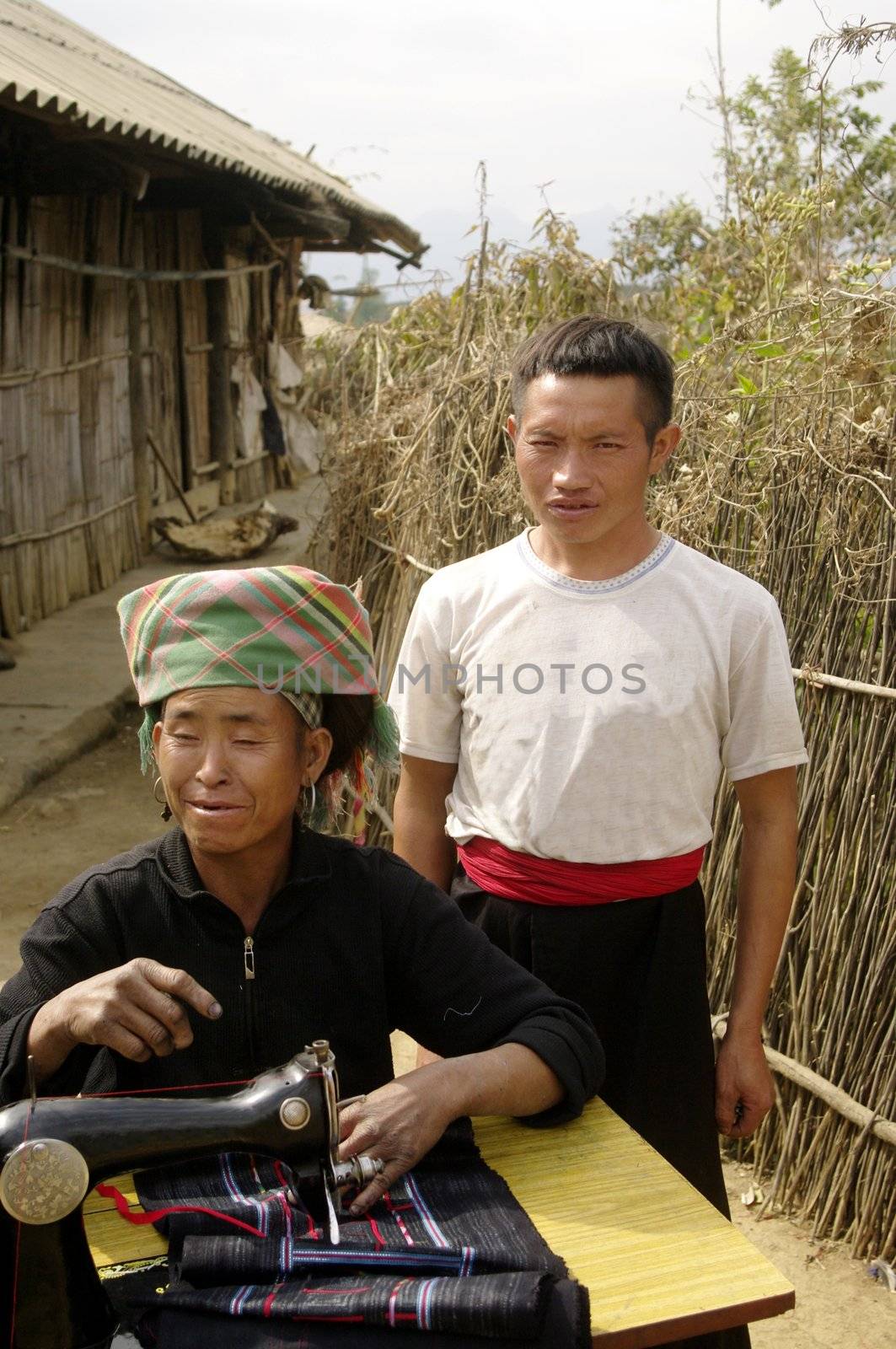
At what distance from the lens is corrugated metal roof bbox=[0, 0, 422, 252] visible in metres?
6.89

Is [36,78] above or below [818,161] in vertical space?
above

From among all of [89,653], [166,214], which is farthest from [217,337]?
[89,653]

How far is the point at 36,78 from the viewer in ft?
22.0

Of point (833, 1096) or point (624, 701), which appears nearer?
point (624, 701)

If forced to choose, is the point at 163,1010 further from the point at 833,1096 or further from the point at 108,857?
the point at 108,857

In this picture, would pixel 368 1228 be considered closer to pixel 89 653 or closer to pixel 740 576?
pixel 740 576

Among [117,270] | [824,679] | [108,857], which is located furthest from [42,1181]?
[117,270]

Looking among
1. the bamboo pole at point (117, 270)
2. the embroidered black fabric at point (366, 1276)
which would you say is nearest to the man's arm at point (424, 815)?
the embroidered black fabric at point (366, 1276)

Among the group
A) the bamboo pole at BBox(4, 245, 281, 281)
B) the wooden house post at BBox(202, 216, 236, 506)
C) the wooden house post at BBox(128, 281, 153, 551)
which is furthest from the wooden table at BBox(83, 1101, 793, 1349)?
the wooden house post at BBox(202, 216, 236, 506)

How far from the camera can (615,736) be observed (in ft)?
7.04

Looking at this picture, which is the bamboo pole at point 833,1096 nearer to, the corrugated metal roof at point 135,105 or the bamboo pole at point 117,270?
the corrugated metal roof at point 135,105

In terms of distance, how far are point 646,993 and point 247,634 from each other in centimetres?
100

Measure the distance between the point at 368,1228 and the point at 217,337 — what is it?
42.2 ft

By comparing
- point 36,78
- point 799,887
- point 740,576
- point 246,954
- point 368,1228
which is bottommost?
point 799,887
